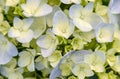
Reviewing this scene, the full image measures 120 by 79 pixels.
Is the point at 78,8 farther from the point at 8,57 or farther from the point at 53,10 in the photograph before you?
the point at 8,57

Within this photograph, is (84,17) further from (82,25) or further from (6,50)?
(6,50)

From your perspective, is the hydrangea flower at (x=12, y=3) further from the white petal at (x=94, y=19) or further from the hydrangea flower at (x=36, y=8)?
the white petal at (x=94, y=19)

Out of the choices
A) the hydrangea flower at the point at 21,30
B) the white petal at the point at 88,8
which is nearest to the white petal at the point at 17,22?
the hydrangea flower at the point at 21,30

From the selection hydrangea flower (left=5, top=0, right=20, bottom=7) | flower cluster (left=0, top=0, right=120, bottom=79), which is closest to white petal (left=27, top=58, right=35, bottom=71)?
flower cluster (left=0, top=0, right=120, bottom=79)

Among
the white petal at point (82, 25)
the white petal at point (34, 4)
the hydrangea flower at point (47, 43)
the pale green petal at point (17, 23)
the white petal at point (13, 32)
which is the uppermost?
the white petal at point (34, 4)

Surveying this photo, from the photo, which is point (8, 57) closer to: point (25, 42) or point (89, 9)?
point (25, 42)

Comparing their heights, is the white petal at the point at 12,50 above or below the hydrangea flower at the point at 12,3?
below

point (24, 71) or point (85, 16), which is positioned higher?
point (85, 16)

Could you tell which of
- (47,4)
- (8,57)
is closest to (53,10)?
(47,4)
